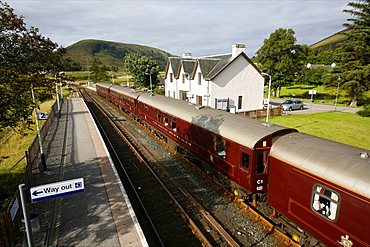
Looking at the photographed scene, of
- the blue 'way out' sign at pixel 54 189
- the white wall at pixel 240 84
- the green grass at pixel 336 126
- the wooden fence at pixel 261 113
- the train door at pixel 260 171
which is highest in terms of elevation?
the white wall at pixel 240 84

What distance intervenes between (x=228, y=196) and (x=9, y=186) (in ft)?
38.3

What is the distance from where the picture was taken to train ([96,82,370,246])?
5648 mm

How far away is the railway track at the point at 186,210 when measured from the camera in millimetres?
7969

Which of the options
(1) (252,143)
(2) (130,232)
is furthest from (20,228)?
(1) (252,143)

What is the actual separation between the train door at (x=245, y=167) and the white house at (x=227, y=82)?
18619 millimetres

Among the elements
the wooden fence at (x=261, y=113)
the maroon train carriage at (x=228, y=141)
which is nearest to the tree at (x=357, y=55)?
the wooden fence at (x=261, y=113)

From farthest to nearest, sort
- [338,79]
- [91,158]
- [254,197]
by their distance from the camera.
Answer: [338,79]
[91,158]
[254,197]

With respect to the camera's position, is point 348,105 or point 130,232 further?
point 348,105

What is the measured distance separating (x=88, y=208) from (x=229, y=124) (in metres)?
7.19

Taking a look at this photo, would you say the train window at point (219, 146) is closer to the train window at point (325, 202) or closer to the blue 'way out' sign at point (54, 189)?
the train window at point (325, 202)

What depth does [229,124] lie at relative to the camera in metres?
10.4

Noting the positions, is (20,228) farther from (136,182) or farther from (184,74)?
(184,74)

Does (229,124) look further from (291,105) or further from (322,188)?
(291,105)

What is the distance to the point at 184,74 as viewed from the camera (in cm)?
3431
